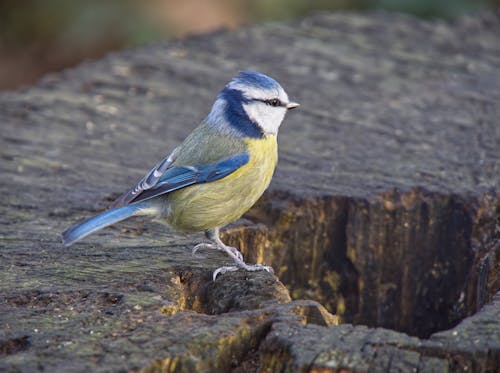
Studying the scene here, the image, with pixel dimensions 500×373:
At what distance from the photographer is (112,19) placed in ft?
22.1

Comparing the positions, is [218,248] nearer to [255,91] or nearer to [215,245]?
[215,245]

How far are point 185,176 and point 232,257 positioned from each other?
38cm

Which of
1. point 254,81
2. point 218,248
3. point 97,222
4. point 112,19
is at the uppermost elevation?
point 112,19

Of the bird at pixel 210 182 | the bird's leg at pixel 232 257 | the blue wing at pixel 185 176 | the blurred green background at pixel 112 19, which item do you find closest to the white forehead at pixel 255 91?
the bird at pixel 210 182

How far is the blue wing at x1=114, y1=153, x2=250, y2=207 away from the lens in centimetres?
305

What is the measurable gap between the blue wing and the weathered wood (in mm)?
198

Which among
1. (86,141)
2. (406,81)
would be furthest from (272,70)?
(86,141)

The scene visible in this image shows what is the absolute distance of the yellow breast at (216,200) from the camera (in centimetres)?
311

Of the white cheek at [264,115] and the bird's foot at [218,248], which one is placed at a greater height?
the white cheek at [264,115]

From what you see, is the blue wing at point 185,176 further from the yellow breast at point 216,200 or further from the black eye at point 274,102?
the black eye at point 274,102

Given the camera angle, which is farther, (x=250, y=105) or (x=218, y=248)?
(x=250, y=105)

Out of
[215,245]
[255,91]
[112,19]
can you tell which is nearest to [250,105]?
[255,91]

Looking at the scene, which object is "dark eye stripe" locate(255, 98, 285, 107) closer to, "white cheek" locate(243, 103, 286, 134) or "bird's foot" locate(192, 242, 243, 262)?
"white cheek" locate(243, 103, 286, 134)

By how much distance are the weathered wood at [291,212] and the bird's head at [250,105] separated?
0.31m
